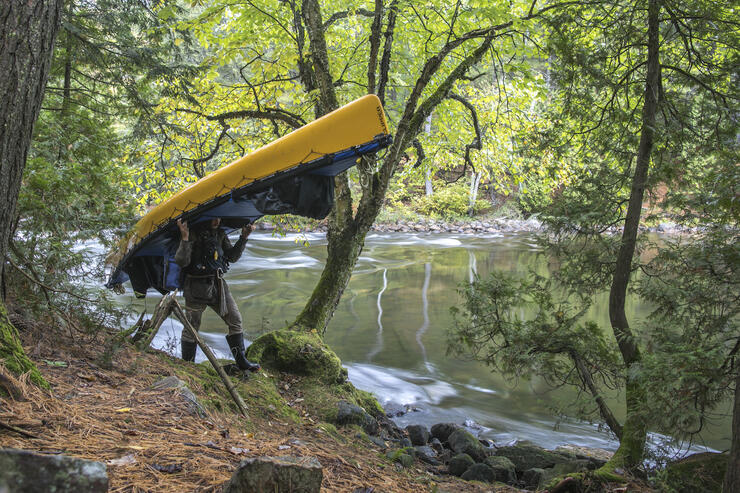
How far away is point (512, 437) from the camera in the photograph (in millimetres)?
7727

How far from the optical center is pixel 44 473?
1478mm

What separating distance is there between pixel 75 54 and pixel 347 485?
246 inches

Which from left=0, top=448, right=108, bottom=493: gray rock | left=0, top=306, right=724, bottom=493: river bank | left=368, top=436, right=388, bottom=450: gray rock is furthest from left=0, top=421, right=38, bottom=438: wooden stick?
left=368, top=436, right=388, bottom=450: gray rock

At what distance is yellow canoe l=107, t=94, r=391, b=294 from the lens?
484 cm

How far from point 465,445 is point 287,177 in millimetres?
3885

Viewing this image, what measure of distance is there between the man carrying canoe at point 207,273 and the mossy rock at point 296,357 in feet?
2.37

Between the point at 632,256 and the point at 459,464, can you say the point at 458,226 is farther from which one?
the point at 459,464

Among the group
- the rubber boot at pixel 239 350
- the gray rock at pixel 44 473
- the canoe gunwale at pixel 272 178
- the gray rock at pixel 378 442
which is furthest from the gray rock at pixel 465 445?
the gray rock at pixel 44 473

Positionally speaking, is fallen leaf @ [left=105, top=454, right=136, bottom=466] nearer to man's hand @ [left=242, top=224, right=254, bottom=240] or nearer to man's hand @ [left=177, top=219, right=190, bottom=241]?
man's hand @ [left=177, top=219, right=190, bottom=241]

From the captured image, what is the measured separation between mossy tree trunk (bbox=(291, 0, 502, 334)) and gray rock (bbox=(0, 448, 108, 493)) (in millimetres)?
5201

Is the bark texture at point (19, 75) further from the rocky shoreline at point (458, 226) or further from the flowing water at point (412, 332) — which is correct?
the rocky shoreline at point (458, 226)

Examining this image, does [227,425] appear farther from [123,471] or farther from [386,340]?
[386,340]

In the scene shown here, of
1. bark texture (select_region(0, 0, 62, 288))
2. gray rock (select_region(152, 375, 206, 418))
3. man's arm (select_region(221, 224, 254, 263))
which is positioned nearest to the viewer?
bark texture (select_region(0, 0, 62, 288))

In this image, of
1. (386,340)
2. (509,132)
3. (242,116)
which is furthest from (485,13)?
(386,340)
